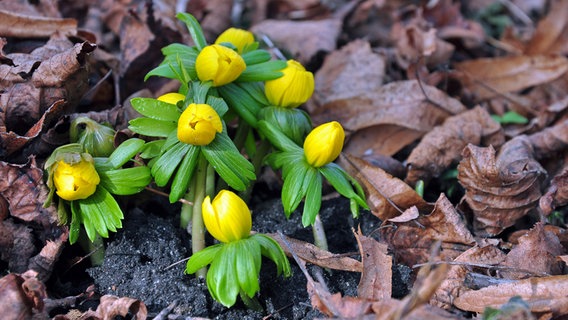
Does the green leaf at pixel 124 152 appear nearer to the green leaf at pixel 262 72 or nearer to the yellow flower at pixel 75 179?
the yellow flower at pixel 75 179

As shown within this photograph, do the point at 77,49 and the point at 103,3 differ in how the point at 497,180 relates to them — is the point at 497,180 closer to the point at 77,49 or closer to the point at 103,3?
the point at 77,49

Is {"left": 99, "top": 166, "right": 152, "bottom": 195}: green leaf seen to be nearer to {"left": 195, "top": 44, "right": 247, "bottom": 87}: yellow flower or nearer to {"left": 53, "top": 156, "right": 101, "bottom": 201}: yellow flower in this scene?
{"left": 53, "top": 156, "right": 101, "bottom": 201}: yellow flower

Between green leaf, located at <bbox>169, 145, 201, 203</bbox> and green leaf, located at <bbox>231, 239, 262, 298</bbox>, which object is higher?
green leaf, located at <bbox>169, 145, 201, 203</bbox>

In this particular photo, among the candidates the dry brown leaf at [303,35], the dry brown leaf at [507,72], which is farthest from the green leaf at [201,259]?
the dry brown leaf at [507,72]

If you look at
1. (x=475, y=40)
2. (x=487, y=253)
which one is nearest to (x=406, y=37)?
(x=475, y=40)

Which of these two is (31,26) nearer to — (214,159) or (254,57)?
(254,57)

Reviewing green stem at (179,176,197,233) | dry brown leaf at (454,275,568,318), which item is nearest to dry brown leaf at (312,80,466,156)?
green stem at (179,176,197,233)
